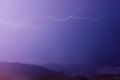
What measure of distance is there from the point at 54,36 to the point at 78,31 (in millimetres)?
227

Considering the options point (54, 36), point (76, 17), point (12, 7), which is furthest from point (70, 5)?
point (12, 7)

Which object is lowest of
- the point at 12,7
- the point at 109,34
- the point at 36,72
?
the point at 36,72

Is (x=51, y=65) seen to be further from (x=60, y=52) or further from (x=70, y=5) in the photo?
(x=70, y=5)

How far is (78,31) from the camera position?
108 inches

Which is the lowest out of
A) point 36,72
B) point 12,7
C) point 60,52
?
point 36,72

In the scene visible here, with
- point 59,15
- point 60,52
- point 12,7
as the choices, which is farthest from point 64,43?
point 12,7

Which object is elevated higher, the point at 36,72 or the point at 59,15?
the point at 59,15

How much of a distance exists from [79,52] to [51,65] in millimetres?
286

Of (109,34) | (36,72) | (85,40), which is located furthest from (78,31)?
(36,72)

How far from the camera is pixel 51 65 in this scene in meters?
2.75

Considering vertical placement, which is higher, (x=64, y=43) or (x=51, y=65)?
(x=64, y=43)

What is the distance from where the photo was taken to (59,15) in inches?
109

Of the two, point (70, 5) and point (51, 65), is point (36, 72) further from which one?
point (70, 5)

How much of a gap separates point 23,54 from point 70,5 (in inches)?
24.7
